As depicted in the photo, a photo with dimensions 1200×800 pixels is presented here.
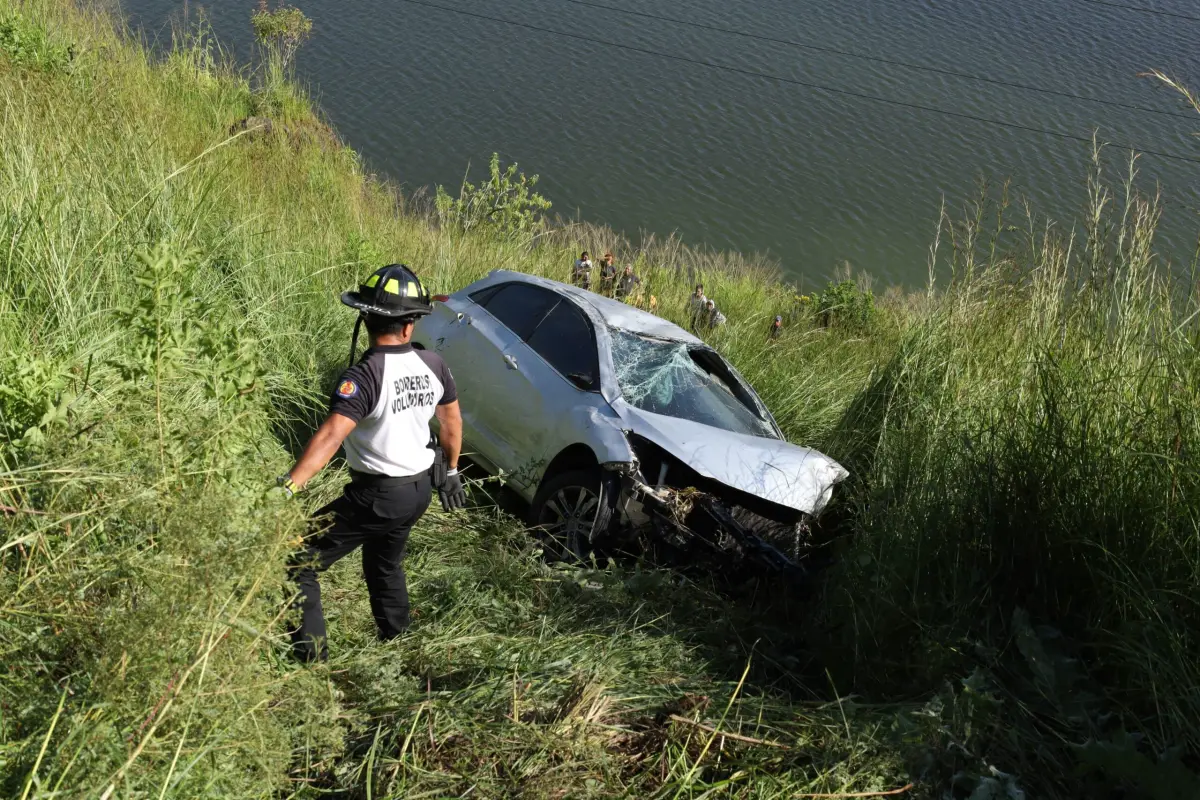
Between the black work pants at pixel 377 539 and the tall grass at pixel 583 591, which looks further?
the black work pants at pixel 377 539

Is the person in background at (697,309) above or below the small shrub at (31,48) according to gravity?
below

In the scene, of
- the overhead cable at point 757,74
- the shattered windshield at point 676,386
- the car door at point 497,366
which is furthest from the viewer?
the overhead cable at point 757,74

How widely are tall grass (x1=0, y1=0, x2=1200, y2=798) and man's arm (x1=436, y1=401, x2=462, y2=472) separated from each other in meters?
0.62

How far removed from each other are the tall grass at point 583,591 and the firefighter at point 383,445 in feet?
0.93

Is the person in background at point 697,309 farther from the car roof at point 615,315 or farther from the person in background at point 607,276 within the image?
the car roof at point 615,315

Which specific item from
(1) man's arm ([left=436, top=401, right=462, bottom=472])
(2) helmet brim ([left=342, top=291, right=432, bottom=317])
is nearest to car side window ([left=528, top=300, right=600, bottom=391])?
(1) man's arm ([left=436, top=401, right=462, bottom=472])

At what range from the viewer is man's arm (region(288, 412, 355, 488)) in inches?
146

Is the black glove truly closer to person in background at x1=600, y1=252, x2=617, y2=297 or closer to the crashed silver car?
the crashed silver car

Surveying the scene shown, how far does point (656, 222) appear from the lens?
70.9ft

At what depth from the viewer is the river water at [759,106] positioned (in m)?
22.1

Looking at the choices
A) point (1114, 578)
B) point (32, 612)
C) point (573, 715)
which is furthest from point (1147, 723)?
point (32, 612)

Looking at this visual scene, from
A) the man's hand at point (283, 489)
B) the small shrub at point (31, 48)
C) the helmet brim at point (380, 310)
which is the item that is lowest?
the man's hand at point (283, 489)

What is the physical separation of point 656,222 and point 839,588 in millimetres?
17460

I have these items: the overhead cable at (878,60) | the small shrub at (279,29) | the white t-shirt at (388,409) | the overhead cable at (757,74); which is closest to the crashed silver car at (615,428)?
the white t-shirt at (388,409)
